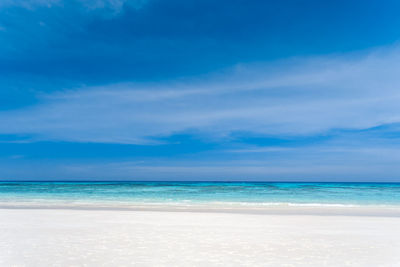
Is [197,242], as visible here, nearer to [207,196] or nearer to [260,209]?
[260,209]

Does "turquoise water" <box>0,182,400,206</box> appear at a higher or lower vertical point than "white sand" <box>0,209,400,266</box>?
higher

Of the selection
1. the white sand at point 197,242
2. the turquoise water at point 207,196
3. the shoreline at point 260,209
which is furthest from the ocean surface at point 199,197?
the white sand at point 197,242

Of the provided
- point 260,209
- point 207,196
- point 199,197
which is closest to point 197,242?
point 260,209

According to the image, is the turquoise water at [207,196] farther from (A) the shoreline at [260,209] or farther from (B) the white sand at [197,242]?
(B) the white sand at [197,242]

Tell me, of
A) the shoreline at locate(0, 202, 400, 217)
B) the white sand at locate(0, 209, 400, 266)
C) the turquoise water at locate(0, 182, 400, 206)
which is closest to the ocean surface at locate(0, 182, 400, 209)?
the turquoise water at locate(0, 182, 400, 206)

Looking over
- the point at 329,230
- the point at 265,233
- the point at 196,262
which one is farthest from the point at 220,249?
the point at 329,230

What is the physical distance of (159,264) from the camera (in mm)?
6008

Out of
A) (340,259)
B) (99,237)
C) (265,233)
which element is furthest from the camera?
(265,233)

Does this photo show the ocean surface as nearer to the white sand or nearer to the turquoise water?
the turquoise water

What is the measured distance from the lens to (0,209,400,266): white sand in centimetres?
630

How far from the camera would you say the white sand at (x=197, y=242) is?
630 centimetres

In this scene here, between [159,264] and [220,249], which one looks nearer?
[159,264]

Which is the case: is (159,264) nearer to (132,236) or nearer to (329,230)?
(132,236)

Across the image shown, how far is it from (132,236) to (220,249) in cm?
272
